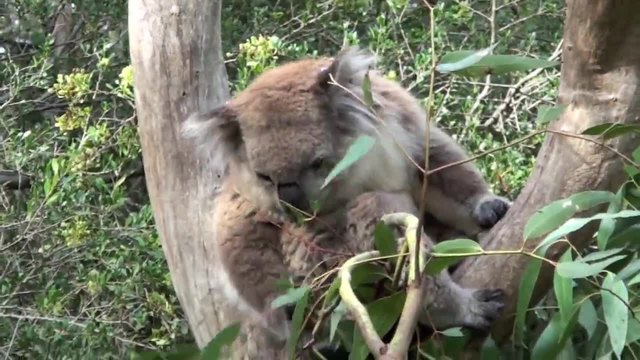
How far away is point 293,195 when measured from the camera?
7.40 ft

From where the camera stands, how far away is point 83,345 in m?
3.53

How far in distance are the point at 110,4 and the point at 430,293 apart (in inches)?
118

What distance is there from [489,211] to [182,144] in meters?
0.87

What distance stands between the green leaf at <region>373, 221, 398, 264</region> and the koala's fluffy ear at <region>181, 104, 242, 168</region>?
718mm

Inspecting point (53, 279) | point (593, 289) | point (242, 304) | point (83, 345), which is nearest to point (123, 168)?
point (53, 279)

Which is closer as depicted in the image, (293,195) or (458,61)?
(458,61)

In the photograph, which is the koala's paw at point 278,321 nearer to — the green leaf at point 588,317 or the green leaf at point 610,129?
A: the green leaf at point 588,317

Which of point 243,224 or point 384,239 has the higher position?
point 384,239

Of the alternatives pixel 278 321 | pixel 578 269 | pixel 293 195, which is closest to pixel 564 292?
pixel 578 269

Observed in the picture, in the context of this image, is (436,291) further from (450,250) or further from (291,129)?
(291,129)

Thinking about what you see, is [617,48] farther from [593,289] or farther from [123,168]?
[123,168]

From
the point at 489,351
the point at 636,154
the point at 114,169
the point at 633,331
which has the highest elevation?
the point at 636,154

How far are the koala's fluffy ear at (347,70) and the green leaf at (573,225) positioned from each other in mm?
743

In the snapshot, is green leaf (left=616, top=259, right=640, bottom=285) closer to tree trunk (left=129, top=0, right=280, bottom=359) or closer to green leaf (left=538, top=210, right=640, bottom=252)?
green leaf (left=538, top=210, right=640, bottom=252)
